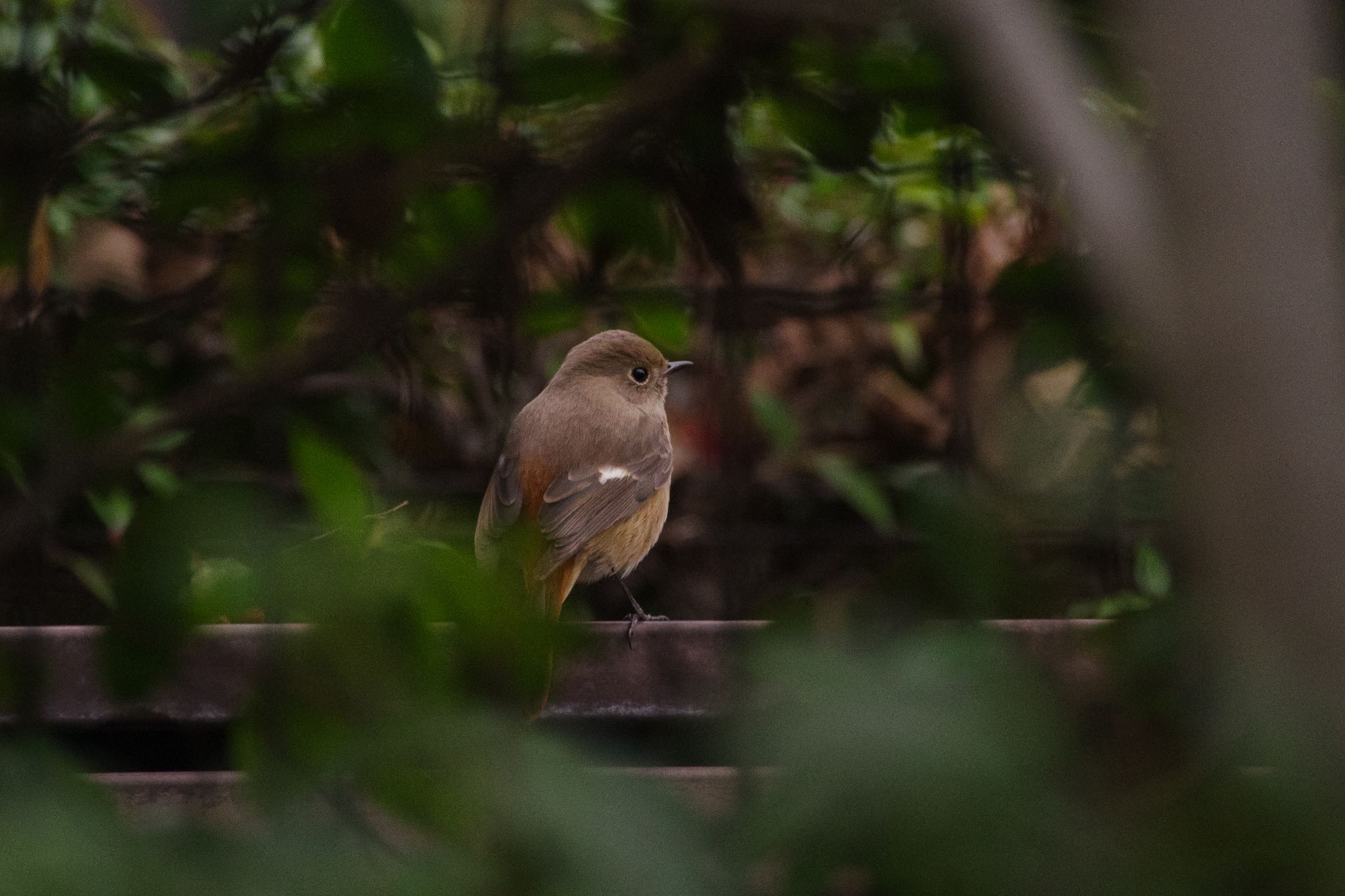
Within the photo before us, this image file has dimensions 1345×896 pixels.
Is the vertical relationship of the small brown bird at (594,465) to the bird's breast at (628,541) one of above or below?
above

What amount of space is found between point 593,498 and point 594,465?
9 cm

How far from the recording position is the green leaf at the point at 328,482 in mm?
632

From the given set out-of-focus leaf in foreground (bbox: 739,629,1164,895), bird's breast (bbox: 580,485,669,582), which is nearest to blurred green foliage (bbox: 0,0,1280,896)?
out-of-focus leaf in foreground (bbox: 739,629,1164,895)

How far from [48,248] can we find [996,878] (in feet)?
5.20

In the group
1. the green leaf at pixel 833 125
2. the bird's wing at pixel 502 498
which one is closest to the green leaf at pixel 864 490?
the bird's wing at pixel 502 498

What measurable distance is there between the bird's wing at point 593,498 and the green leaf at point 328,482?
102 centimetres

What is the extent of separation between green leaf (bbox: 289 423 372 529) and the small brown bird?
105cm

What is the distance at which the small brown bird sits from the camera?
1.85 metres

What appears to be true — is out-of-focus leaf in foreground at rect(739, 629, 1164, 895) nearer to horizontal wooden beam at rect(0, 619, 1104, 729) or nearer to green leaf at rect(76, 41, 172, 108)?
horizontal wooden beam at rect(0, 619, 1104, 729)

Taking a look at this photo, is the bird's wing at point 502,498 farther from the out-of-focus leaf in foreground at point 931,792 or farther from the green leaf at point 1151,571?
the out-of-focus leaf in foreground at point 931,792

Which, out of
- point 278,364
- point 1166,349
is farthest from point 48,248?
point 1166,349

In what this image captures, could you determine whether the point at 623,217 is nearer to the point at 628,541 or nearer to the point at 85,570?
the point at 628,541

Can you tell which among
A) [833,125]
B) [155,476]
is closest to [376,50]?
[833,125]

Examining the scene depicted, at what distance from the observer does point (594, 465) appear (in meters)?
2.09
